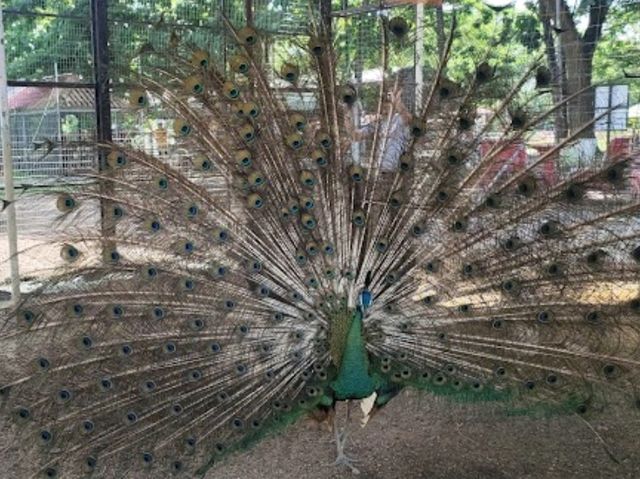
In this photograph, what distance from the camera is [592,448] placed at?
176 inches

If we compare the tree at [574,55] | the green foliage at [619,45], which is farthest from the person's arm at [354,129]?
the green foliage at [619,45]

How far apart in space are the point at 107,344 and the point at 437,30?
2508 mm

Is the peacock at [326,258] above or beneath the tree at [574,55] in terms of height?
beneath

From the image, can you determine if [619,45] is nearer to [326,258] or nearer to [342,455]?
[326,258]

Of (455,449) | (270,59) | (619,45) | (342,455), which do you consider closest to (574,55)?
(619,45)

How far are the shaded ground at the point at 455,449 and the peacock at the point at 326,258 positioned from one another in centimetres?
61

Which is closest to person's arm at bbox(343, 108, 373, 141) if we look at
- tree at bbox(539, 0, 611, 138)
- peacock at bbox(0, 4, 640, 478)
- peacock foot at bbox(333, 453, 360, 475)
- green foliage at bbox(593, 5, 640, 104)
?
peacock at bbox(0, 4, 640, 478)

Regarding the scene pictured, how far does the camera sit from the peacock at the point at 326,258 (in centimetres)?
357

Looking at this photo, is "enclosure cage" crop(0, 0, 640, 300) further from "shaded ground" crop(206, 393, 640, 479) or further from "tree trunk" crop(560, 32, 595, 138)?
"shaded ground" crop(206, 393, 640, 479)

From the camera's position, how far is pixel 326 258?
382 cm

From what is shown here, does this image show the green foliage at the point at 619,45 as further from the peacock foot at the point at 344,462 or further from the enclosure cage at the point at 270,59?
the peacock foot at the point at 344,462

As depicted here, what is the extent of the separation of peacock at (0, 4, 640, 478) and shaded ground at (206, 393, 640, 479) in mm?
608

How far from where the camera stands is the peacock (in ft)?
11.7

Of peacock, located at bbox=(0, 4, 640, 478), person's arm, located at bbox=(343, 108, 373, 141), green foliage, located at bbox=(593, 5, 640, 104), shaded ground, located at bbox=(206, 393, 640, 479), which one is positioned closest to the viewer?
peacock, located at bbox=(0, 4, 640, 478)
